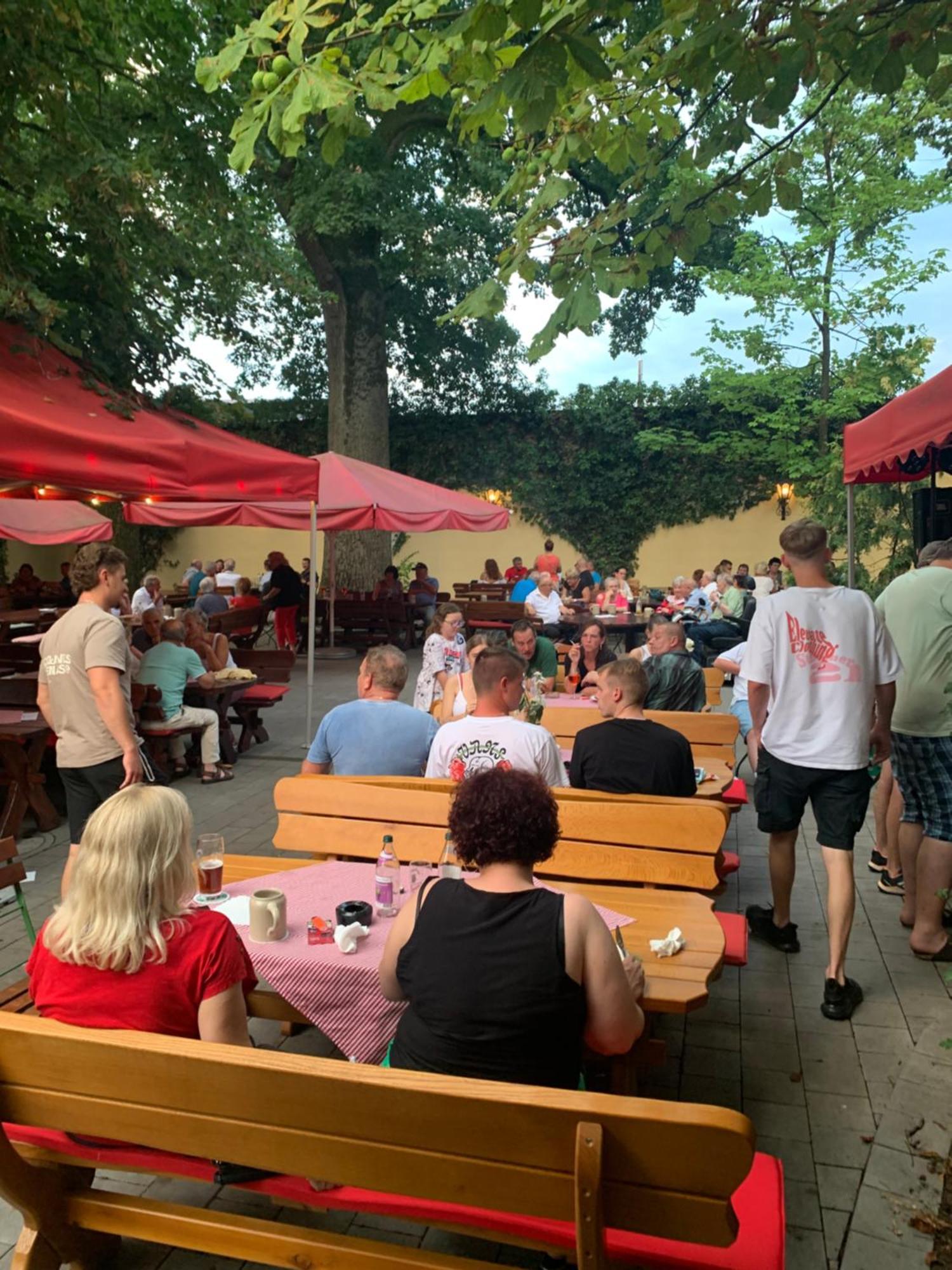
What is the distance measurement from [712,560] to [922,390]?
Result: 1687cm

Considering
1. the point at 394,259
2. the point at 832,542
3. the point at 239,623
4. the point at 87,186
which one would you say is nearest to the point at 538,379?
the point at 394,259

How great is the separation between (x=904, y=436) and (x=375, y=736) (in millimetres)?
3427

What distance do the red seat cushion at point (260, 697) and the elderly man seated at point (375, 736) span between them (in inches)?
161

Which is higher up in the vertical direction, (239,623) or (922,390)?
(922,390)

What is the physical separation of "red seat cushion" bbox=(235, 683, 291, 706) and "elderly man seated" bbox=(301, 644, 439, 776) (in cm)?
409

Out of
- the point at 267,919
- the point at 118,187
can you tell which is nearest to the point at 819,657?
the point at 267,919

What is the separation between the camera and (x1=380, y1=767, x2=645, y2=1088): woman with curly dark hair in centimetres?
192

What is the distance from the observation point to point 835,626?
3719 millimetres

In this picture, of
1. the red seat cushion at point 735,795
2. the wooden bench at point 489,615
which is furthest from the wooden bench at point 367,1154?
the wooden bench at point 489,615

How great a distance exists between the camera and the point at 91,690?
4.15m

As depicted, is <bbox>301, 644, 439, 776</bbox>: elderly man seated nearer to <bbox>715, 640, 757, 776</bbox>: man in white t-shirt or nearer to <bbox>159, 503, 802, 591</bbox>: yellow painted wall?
<bbox>715, 640, 757, 776</bbox>: man in white t-shirt

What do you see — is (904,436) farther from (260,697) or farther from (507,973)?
(260,697)

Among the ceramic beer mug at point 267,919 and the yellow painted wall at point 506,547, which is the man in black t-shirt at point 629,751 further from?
the yellow painted wall at point 506,547

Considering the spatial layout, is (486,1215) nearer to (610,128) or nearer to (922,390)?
(610,128)
